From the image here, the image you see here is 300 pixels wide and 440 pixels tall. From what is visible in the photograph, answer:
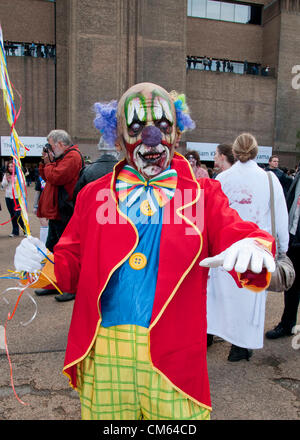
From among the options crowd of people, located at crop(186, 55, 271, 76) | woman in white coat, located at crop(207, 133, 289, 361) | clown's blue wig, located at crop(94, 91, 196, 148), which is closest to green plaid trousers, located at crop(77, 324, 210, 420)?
clown's blue wig, located at crop(94, 91, 196, 148)

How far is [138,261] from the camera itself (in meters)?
1.58

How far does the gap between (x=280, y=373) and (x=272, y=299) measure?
1.87 metres

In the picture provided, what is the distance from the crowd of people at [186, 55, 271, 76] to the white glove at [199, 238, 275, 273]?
29897 millimetres

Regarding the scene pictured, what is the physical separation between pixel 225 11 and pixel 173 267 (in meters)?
33.5

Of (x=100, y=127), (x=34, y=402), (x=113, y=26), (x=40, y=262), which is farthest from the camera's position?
(x=113, y=26)

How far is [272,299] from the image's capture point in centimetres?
486

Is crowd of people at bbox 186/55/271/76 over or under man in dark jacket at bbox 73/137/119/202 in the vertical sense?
over

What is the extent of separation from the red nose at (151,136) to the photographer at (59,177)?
275 centimetres

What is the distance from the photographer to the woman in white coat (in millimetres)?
3148

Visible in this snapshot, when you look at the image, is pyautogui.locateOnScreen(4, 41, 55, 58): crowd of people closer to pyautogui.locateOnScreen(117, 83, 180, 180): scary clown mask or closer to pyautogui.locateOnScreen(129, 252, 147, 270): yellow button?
pyautogui.locateOnScreen(117, 83, 180, 180): scary clown mask

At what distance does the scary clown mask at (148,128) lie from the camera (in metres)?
1.70

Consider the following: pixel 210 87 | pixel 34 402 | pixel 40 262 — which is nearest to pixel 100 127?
pixel 40 262

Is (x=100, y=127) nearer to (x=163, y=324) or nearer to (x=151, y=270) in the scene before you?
(x=151, y=270)

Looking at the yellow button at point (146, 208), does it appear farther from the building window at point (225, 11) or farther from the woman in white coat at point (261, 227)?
the building window at point (225, 11)
